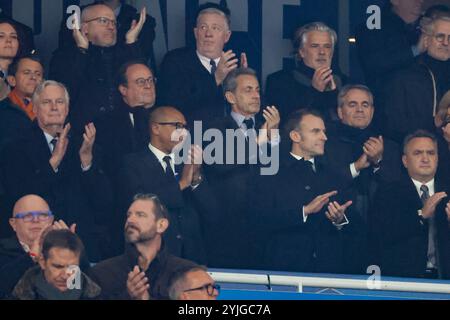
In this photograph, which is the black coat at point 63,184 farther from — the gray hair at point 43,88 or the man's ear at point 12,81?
the man's ear at point 12,81

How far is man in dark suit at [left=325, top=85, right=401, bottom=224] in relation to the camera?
9.84m

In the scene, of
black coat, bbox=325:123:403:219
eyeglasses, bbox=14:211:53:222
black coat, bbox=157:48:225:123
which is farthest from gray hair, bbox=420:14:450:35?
eyeglasses, bbox=14:211:53:222

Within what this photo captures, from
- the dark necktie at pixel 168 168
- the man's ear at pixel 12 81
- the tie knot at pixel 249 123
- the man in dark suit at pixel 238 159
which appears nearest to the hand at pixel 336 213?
the man in dark suit at pixel 238 159

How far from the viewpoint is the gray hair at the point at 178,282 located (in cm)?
947

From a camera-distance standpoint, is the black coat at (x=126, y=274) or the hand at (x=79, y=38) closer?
the black coat at (x=126, y=274)

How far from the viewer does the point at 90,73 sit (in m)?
9.91

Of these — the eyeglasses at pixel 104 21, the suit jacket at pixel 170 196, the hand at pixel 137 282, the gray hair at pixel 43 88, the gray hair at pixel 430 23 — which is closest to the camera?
the hand at pixel 137 282

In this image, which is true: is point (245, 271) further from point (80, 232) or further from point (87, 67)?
point (87, 67)

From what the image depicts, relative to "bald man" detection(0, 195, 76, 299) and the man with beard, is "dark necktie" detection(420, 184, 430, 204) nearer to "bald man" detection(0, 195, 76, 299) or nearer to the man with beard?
the man with beard

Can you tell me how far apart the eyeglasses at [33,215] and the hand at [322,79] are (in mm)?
2150

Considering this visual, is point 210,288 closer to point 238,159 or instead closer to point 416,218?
point 238,159

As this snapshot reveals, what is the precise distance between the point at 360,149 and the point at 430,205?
25.5 inches

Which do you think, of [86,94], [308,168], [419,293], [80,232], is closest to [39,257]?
[80,232]

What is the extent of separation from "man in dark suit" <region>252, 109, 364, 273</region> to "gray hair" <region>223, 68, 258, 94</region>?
1.62ft
